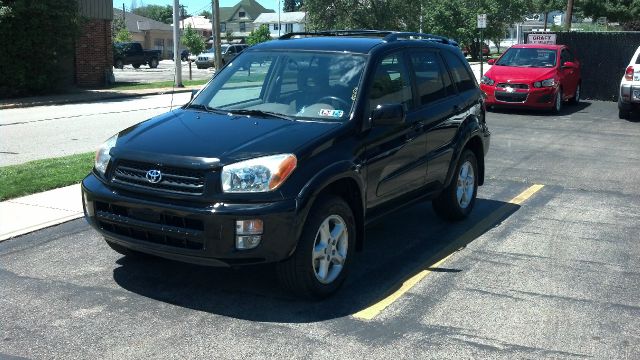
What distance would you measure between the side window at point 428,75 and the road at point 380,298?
1.30 meters

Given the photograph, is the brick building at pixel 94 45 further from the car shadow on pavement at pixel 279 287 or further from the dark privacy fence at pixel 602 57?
the car shadow on pavement at pixel 279 287

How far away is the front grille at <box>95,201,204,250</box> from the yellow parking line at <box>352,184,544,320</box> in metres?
1.18

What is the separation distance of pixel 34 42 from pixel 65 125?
929 centimetres

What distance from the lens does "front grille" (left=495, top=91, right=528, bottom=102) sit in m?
17.4

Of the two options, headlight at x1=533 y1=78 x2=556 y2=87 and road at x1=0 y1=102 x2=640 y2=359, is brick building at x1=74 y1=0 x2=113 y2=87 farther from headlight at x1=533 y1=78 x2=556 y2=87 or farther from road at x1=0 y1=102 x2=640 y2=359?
road at x1=0 y1=102 x2=640 y2=359

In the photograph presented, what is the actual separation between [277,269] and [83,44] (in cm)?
2579

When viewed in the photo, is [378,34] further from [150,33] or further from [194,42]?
[150,33]

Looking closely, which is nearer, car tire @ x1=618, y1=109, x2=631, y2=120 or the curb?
car tire @ x1=618, y1=109, x2=631, y2=120

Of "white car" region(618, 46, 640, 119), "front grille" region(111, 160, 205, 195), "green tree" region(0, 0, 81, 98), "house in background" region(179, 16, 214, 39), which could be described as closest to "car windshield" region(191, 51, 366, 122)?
"front grille" region(111, 160, 205, 195)

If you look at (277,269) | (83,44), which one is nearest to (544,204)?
(277,269)

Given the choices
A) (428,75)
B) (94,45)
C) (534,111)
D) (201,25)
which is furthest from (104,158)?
(201,25)

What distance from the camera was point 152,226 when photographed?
4.64m

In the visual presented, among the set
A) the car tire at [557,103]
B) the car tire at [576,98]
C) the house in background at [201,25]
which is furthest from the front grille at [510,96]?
the house in background at [201,25]

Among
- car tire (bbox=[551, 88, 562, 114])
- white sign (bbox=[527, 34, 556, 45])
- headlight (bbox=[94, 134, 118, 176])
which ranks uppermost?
white sign (bbox=[527, 34, 556, 45])
